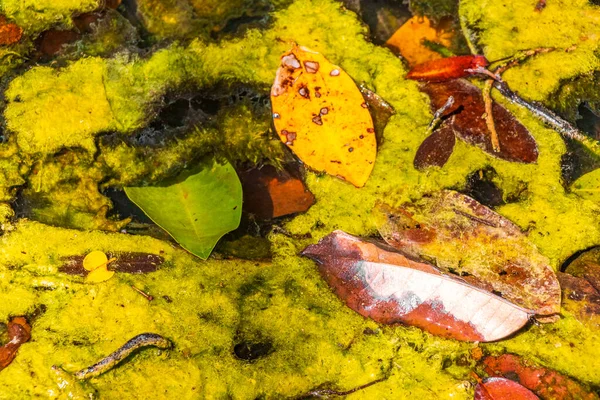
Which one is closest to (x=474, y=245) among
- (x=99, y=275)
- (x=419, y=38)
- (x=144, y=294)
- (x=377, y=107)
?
(x=377, y=107)

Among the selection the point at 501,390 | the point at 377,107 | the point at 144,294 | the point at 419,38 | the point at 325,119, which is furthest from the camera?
the point at 419,38

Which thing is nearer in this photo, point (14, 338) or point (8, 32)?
point (14, 338)

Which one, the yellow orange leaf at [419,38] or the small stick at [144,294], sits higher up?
the yellow orange leaf at [419,38]

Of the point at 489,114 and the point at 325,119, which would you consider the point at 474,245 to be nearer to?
the point at 489,114

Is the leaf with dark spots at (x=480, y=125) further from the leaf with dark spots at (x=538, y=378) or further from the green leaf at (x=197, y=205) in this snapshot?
the green leaf at (x=197, y=205)

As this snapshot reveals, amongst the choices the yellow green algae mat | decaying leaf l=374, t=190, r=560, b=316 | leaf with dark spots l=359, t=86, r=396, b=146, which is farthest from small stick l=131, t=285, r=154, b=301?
leaf with dark spots l=359, t=86, r=396, b=146

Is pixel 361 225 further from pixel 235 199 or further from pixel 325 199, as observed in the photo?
pixel 235 199

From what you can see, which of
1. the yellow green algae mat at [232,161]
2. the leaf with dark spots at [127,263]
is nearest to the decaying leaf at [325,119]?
the yellow green algae mat at [232,161]
